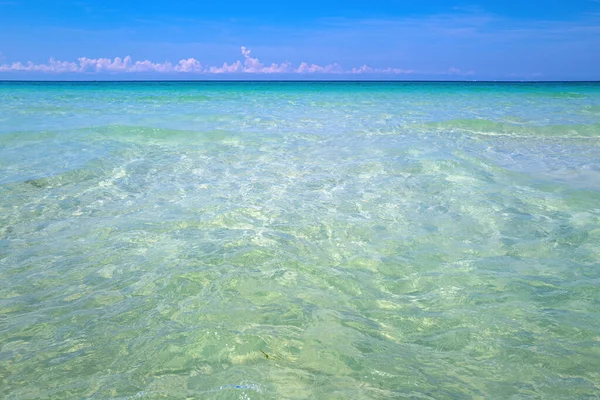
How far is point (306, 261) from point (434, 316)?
1305 millimetres

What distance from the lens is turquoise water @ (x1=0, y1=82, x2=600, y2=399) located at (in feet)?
7.80

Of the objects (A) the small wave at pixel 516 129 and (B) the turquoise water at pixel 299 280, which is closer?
(B) the turquoise water at pixel 299 280

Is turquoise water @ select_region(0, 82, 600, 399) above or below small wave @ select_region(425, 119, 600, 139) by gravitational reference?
below

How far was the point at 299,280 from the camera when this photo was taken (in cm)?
354

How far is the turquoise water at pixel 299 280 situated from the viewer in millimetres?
2379

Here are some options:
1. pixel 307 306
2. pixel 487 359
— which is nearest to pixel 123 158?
pixel 307 306

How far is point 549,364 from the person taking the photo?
246 cm

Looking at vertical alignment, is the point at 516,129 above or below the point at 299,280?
above

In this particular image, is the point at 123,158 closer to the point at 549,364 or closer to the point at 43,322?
the point at 43,322

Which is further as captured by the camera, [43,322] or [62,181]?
[62,181]

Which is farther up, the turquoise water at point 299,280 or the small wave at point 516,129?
the small wave at point 516,129

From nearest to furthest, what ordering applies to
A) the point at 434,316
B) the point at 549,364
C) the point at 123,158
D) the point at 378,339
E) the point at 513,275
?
the point at 549,364 < the point at 378,339 < the point at 434,316 < the point at 513,275 < the point at 123,158

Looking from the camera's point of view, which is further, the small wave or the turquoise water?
the small wave

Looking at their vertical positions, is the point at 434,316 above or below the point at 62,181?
below
